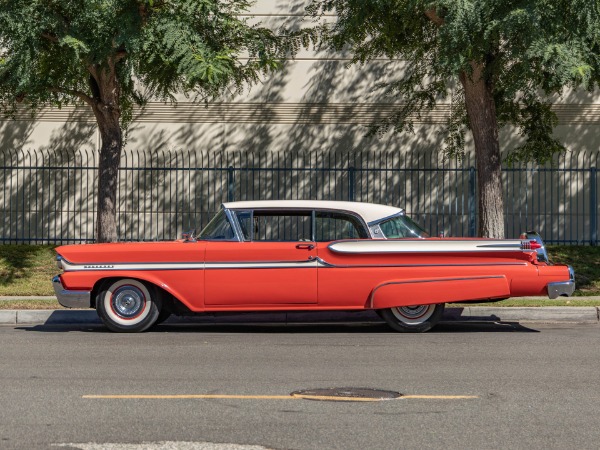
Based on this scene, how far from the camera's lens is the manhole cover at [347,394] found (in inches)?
342

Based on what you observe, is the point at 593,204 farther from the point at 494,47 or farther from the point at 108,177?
the point at 108,177

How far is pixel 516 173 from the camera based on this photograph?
2634 cm

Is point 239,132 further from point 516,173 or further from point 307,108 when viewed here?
point 516,173

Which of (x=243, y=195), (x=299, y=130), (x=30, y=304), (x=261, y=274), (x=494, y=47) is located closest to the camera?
(x=261, y=274)

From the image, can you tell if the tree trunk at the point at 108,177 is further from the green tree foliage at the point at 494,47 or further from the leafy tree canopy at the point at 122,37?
the green tree foliage at the point at 494,47

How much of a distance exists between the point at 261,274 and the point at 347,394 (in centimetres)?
458

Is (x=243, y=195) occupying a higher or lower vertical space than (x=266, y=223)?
A: higher

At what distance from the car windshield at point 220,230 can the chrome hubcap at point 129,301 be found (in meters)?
1.04

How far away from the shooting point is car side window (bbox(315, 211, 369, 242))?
1357cm

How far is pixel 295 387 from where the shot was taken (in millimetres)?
9281

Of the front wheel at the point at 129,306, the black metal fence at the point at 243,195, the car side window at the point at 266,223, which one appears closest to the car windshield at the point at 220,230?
the car side window at the point at 266,223

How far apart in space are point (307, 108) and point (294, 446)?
20.0 meters

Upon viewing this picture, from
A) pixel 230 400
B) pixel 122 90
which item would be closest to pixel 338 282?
pixel 230 400

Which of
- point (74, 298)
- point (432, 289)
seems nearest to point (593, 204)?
point (432, 289)
